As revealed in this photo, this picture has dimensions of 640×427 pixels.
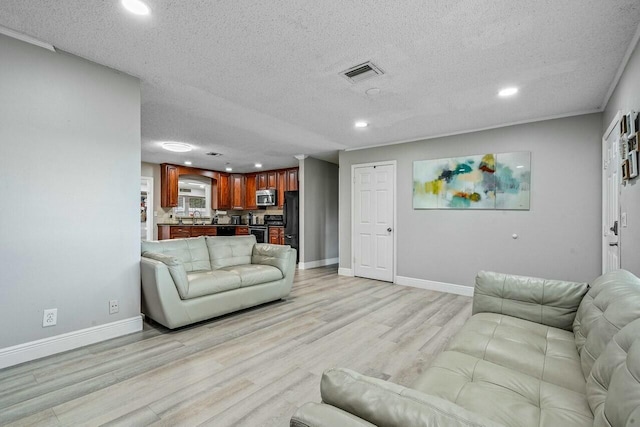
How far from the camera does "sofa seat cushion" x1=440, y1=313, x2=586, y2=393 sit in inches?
52.9

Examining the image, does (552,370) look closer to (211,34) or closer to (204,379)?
(204,379)

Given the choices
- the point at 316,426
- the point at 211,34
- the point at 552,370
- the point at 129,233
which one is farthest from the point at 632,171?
the point at 129,233

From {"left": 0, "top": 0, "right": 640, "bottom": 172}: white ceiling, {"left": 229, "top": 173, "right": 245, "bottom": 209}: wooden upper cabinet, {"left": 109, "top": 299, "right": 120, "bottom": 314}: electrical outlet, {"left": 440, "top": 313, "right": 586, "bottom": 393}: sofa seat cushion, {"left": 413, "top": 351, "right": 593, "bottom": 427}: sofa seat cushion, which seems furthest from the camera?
{"left": 229, "top": 173, "right": 245, "bottom": 209}: wooden upper cabinet

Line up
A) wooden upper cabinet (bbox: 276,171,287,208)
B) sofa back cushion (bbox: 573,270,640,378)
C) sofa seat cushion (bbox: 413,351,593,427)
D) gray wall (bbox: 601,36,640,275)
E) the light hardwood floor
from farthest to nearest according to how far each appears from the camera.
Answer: wooden upper cabinet (bbox: 276,171,287,208), gray wall (bbox: 601,36,640,275), the light hardwood floor, sofa back cushion (bbox: 573,270,640,378), sofa seat cushion (bbox: 413,351,593,427)

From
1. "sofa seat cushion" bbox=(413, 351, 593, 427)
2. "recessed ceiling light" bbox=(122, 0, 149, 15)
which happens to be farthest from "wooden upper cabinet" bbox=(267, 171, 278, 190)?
"sofa seat cushion" bbox=(413, 351, 593, 427)

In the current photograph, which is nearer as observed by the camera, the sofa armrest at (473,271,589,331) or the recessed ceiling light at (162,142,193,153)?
the sofa armrest at (473,271,589,331)

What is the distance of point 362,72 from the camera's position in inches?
103

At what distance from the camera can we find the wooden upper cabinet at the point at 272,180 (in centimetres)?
783

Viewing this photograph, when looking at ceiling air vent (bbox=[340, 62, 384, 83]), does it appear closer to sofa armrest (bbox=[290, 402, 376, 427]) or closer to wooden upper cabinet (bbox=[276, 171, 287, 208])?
sofa armrest (bbox=[290, 402, 376, 427])

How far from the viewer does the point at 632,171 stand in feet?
6.72

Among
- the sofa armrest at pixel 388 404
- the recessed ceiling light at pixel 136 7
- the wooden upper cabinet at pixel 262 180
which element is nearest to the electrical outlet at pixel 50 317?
the recessed ceiling light at pixel 136 7

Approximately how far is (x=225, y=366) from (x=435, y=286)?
3.42 metres

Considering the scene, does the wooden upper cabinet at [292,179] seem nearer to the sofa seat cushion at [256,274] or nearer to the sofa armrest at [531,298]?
the sofa seat cushion at [256,274]

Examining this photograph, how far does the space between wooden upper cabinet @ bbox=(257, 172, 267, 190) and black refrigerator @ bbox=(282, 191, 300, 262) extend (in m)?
1.40
